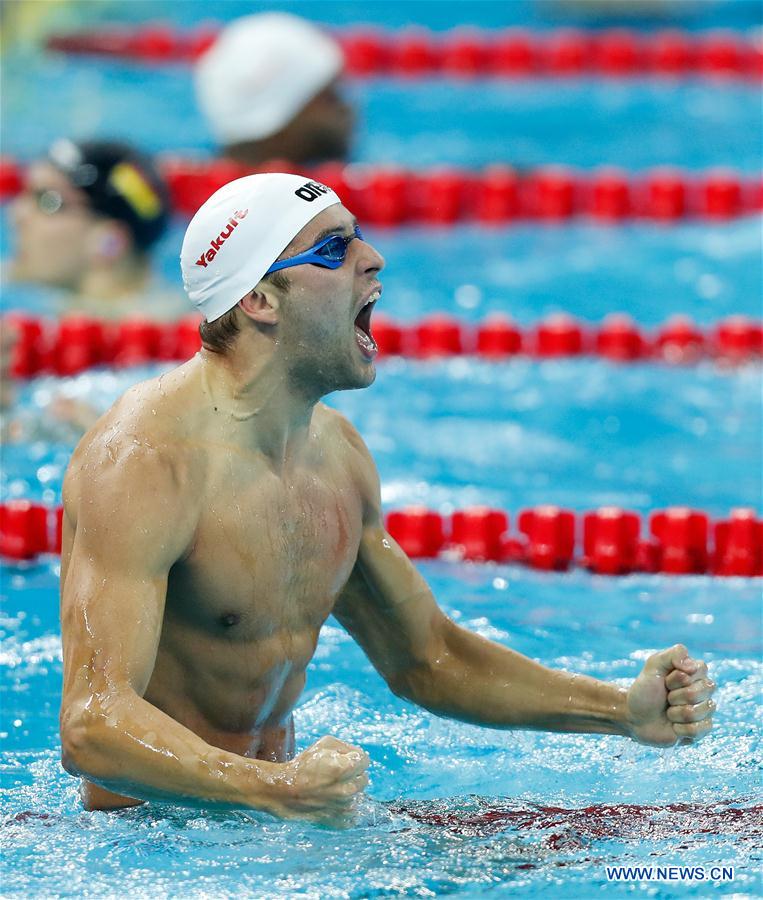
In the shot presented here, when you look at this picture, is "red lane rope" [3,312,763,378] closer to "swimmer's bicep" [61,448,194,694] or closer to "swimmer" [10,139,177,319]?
"swimmer" [10,139,177,319]

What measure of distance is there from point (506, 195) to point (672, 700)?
17.0ft

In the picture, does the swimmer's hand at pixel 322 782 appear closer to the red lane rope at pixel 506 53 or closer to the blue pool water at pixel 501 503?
the blue pool water at pixel 501 503

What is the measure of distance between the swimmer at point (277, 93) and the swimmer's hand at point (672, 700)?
4.95m

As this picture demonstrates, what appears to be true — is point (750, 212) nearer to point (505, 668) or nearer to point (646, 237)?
point (646, 237)

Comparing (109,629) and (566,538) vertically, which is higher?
(109,629)

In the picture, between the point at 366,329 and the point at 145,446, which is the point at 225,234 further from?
the point at 145,446

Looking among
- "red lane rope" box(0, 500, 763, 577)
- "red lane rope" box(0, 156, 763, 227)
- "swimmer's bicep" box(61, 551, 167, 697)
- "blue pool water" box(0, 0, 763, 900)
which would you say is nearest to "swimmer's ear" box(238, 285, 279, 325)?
"swimmer's bicep" box(61, 551, 167, 697)

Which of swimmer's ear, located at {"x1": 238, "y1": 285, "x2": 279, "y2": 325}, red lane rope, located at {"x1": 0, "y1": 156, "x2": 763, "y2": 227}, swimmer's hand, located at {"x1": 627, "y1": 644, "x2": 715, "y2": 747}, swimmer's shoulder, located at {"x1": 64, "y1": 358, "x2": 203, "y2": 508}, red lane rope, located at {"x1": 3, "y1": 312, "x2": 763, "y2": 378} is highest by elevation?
swimmer's ear, located at {"x1": 238, "y1": 285, "x2": 279, "y2": 325}

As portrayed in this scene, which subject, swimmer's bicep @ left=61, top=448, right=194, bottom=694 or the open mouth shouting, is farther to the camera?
the open mouth shouting

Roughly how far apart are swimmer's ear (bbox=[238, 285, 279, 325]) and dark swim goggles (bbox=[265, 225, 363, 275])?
0.04 meters

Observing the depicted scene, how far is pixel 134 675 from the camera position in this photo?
8.24ft

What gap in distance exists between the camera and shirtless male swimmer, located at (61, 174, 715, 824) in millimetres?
2488

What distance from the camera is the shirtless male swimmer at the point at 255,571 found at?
249 cm

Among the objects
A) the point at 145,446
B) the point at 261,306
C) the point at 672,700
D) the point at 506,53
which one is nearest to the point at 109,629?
the point at 145,446
